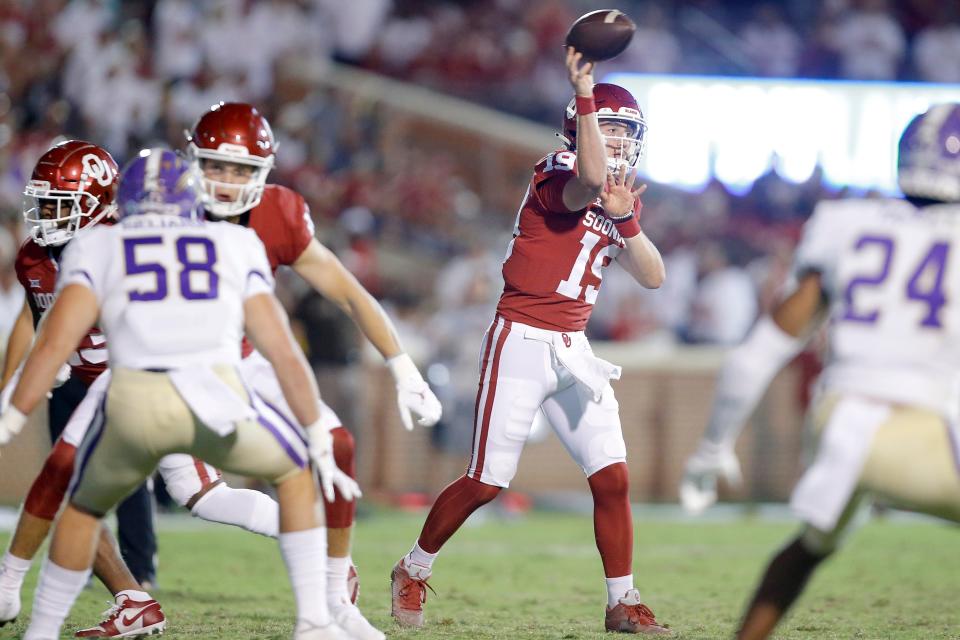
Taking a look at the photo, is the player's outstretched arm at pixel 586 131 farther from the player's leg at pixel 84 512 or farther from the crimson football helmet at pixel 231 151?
the player's leg at pixel 84 512

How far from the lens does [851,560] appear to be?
8.06 m

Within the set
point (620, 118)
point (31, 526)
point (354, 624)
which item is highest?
point (620, 118)

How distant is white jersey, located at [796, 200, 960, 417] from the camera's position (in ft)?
11.8

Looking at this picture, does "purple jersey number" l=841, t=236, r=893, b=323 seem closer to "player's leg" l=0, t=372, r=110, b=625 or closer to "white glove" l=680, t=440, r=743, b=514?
"white glove" l=680, t=440, r=743, b=514

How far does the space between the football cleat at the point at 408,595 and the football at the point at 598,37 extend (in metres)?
2.12

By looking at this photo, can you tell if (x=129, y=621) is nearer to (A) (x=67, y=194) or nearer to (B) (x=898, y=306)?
(A) (x=67, y=194)

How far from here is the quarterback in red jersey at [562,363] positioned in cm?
516

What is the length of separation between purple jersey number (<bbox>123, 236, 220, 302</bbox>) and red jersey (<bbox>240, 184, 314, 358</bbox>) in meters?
0.64

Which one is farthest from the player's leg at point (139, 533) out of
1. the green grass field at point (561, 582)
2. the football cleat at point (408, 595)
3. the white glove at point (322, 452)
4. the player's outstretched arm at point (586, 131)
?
the player's outstretched arm at point (586, 131)

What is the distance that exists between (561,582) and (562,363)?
209 centimetres

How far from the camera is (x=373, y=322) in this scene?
4520 mm

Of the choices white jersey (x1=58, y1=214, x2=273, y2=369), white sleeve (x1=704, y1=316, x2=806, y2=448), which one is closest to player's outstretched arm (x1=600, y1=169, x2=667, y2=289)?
white sleeve (x1=704, y1=316, x2=806, y2=448)

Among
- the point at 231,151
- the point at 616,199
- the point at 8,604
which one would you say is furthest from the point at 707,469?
the point at 8,604

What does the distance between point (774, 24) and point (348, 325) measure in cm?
832
